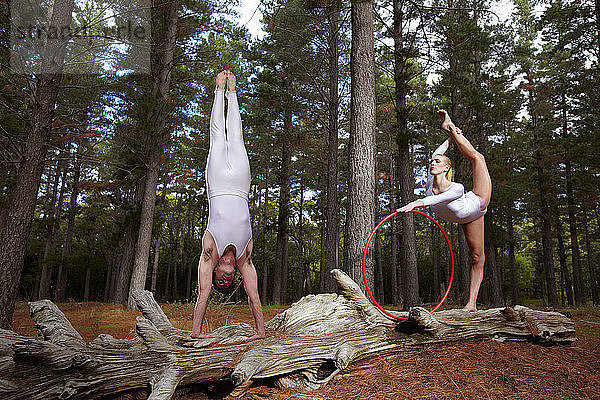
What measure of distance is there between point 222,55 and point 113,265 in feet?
56.3

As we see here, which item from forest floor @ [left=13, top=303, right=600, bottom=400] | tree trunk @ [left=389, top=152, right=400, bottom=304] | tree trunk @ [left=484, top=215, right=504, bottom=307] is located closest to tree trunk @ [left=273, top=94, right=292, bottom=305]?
tree trunk @ [left=389, top=152, right=400, bottom=304]

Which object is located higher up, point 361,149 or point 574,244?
point 361,149

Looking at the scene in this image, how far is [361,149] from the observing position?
18.8 ft

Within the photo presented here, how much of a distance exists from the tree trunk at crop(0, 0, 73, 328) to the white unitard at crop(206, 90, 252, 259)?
4702 millimetres

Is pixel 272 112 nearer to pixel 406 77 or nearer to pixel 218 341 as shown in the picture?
pixel 406 77

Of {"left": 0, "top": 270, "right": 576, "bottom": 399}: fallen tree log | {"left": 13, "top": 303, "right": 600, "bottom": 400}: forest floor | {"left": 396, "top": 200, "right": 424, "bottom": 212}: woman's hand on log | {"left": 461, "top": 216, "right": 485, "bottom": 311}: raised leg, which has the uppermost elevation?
{"left": 396, "top": 200, "right": 424, "bottom": 212}: woman's hand on log

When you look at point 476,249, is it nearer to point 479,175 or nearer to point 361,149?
point 479,175

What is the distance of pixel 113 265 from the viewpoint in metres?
23.3

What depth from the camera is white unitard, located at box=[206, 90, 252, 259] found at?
348 centimetres

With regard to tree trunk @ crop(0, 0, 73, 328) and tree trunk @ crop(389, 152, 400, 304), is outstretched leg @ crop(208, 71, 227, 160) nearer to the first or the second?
tree trunk @ crop(0, 0, 73, 328)

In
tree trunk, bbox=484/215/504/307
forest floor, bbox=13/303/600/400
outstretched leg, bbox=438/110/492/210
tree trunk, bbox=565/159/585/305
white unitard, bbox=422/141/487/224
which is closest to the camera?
forest floor, bbox=13/303/600/400

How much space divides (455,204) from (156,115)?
346 inches

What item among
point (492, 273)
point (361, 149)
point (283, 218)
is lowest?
point (492, 273)

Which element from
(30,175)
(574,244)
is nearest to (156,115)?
(30,175)
